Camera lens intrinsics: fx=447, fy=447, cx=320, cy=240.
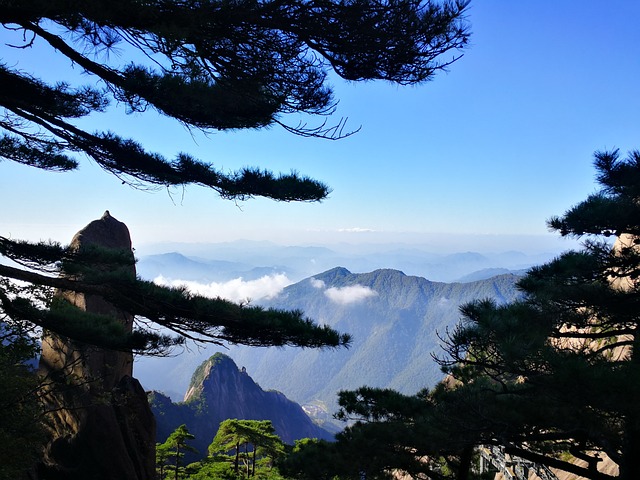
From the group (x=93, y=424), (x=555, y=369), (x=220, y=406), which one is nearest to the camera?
(x=555, y=369)

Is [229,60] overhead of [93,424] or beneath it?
overhead

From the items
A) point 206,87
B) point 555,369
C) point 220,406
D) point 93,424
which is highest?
point 206,87

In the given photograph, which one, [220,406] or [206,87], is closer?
[206,87]

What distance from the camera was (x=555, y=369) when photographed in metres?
3.90

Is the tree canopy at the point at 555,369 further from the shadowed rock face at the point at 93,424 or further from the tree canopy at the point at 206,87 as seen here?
the shadowed rock face at the point at 93,424

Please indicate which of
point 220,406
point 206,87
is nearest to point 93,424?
point 206,87

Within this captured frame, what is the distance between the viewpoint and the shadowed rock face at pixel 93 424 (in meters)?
9.88

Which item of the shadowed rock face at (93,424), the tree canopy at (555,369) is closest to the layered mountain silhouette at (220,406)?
the shadowed rock face at (93,424)

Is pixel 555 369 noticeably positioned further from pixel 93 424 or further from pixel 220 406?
pixel 220 406

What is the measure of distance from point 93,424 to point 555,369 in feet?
34.1

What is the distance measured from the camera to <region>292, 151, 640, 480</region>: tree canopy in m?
3.93

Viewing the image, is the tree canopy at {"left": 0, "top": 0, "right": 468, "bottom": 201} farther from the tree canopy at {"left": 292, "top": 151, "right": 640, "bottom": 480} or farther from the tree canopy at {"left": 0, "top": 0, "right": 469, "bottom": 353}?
the tree canopy at {"left": 292, "top": 151, "right": 640, "bottom": 480}

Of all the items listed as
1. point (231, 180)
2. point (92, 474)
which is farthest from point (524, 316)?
point (92, 474)

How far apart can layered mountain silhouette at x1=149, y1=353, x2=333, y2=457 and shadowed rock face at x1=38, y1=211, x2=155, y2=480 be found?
3679 centimetres
